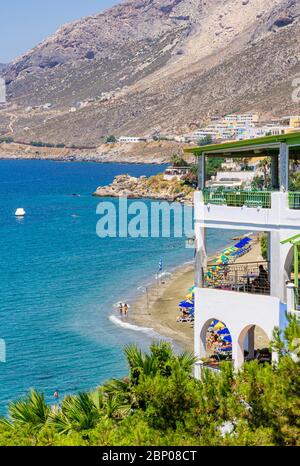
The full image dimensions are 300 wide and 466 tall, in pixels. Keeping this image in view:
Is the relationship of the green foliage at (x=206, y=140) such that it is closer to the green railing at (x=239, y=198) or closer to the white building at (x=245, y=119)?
the white building at (x=245, y=119)

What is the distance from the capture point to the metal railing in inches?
615

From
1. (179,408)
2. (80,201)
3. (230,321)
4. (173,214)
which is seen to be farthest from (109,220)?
(179,408)

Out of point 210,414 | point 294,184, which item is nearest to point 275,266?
point 210,414

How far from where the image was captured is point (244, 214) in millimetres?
16391

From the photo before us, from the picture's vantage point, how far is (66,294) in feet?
135

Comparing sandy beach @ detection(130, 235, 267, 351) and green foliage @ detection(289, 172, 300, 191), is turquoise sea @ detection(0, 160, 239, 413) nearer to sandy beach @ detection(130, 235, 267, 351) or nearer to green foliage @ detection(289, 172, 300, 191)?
sandy beach @ detection(130, 235, 267, 351)

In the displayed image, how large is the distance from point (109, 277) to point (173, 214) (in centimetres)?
3608

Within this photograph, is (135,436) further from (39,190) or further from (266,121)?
(266,121)

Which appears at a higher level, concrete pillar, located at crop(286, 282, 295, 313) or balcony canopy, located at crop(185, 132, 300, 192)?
balcony canopy, located at crop(185, 132, 300, 192)

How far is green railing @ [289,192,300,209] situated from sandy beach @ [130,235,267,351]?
8.98 m

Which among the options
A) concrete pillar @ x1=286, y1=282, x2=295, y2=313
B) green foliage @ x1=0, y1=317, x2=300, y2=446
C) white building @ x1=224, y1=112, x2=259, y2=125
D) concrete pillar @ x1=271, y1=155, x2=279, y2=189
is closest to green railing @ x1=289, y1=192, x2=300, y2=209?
concrete pillar @ x1=286, y1=282, x2=295, y2=313

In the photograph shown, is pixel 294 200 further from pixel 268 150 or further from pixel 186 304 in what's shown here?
pixel 186 304

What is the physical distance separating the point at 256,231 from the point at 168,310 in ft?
64.9

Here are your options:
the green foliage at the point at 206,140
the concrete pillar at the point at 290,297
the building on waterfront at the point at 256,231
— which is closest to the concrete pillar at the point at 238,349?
the building on waterfront at the point at 256,231
